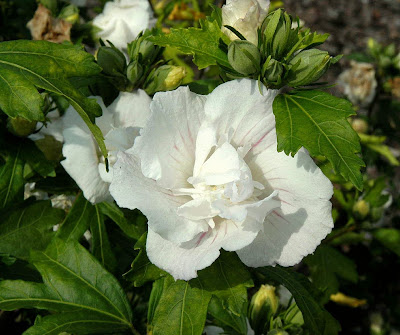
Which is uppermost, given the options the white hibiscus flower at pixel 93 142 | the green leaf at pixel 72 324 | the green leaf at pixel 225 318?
the white hibiscus flower at pixel 93 142

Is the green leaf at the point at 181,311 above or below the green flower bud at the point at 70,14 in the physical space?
below

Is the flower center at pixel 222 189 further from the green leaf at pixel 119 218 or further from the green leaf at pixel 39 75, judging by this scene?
the green leaf at pixel 119 218

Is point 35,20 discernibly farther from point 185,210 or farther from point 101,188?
point 185,210

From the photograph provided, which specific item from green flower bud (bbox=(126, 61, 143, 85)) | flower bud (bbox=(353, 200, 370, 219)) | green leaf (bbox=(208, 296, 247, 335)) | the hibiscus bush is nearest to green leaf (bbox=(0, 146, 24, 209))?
the hibiscus bush

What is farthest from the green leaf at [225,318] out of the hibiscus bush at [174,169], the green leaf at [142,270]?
the green leaf at [142,270]

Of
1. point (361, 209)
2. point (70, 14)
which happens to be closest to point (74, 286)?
point (70, 14)

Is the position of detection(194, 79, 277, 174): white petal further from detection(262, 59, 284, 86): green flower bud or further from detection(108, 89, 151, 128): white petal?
detection(108, 89, 151, 128): white petal

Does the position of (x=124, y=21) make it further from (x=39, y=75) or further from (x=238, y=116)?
(x=238, y=116)
